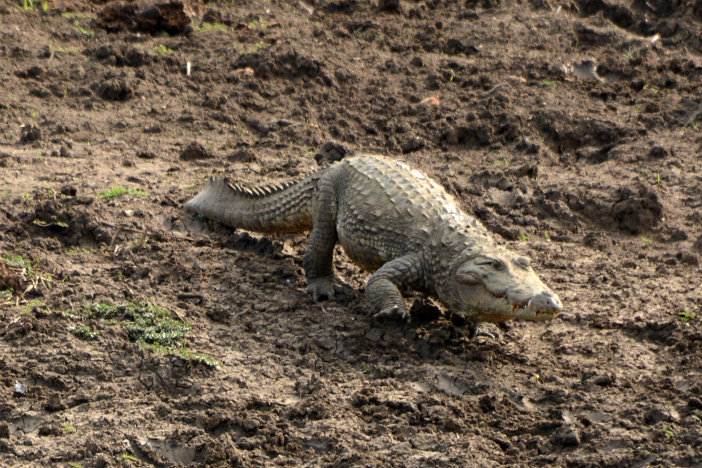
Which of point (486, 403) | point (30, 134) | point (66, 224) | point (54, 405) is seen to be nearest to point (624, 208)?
point (486, 403)

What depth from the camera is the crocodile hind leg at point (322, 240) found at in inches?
250

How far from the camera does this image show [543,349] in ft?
18.6

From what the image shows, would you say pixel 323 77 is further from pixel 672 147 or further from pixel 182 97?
pixel 672 147

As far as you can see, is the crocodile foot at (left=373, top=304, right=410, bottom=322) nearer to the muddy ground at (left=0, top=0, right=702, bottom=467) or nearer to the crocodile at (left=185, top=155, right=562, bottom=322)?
the crocodile at (left=185, top=155, right=562, bottom=322)

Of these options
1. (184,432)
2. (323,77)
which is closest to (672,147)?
(323,77)

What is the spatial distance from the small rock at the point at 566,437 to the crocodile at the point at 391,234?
2.45 feet

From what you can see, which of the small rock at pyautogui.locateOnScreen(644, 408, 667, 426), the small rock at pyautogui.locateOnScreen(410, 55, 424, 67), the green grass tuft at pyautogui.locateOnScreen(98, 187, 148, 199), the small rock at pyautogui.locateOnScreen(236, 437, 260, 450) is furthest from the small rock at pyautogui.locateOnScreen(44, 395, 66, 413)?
the small rock at pyautogui.locateOnScreen(410, 55, 424, 67)

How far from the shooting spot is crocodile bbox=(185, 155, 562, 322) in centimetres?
543

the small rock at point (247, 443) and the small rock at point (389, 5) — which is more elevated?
the small rock at point (389, 5)

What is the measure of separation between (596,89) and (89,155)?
5094 millimetres

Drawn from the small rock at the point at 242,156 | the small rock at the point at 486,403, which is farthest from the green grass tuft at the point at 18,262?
the small rock at the point at 486,403

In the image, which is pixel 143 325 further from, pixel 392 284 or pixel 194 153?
pixel 194 153

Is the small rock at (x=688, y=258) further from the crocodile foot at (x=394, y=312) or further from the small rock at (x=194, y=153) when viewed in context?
the small rock at (x=194, y=153)

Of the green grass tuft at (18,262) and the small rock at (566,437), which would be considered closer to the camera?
the small rock at (566,437)
